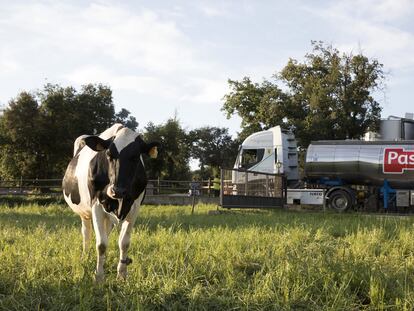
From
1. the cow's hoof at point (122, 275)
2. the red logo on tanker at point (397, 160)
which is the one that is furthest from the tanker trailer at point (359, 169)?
the cow's hoof at point (122, 275)

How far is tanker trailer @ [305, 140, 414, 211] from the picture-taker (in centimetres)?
2086

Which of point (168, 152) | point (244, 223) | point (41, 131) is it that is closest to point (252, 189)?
point (244, 223)

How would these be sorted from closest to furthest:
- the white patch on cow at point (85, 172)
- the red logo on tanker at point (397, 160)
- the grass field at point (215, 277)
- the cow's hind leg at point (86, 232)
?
1. the grass field at point (215, 277)
2. the white patch on cow at point (85, 172)
3. the cow's hind leg at point (86, 232)
4. the red logo on tanker at point (397, 160)

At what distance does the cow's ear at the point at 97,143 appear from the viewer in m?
5.45

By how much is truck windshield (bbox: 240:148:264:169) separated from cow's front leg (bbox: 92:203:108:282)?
1836 cm

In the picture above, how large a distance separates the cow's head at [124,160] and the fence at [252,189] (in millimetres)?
12746

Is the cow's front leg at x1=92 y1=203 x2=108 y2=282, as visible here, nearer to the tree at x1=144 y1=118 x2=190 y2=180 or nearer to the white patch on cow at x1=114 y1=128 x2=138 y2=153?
the white patch on cow at x1=114 y1=128 x2=138 y2=153

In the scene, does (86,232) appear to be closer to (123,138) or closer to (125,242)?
(125,242)

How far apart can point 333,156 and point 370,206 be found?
2.82m

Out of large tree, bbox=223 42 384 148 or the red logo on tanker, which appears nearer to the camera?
the red logo on tanker

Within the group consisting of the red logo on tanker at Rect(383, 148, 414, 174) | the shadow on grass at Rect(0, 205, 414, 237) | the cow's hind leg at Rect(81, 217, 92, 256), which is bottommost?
the shadow on grass at Rect(0, 205, 414, 237)

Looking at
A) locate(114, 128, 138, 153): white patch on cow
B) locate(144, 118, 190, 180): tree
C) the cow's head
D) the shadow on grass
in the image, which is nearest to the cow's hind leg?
the cow's head

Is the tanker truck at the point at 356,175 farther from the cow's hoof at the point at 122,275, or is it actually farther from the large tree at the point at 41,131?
the large tree at the point at 41,131

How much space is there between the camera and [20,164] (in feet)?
131
